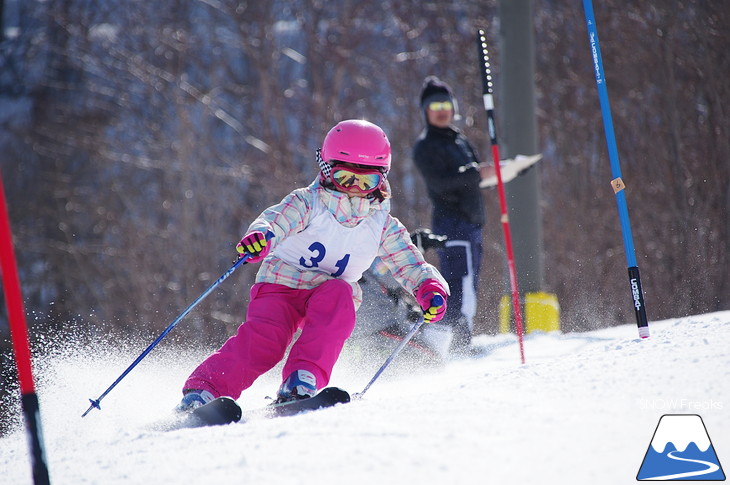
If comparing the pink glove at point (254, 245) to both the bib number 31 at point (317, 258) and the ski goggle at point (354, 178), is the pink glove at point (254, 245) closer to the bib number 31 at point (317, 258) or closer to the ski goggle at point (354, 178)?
the bib number 31 at point (317, 258)

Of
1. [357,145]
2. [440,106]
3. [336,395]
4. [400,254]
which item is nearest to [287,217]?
[357,145]

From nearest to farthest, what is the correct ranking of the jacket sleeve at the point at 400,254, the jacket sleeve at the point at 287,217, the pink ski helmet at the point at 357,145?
the jacket sleeve at the point at 287,217 < the pink ski helmet at the point at 357,145 < the jacket sleeve at the point at 400,254

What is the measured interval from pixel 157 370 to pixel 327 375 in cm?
224

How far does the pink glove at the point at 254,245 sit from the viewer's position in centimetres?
379

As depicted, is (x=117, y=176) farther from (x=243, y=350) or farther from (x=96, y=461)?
(x=96, y=461)

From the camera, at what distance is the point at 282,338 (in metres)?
4.04

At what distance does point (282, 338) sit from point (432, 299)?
2.43ft

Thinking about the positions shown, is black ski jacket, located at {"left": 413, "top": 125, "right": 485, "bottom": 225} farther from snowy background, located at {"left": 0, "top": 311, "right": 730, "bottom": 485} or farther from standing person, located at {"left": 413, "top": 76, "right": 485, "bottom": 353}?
snowy background, located at {"left": 0, "top": 311, "right": 730, "bottom": 485}

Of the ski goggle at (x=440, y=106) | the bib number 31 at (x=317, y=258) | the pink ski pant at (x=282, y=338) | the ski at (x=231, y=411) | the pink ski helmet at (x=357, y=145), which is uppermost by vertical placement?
the ski goggle at (x=440, y=106)

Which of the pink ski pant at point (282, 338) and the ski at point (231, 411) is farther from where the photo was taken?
the pink ski pant at point (282, 338)

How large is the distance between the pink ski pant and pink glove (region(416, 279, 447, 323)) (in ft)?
1.21

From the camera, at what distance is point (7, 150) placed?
14.3 metres

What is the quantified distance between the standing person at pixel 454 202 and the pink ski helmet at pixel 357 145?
6.05 feet

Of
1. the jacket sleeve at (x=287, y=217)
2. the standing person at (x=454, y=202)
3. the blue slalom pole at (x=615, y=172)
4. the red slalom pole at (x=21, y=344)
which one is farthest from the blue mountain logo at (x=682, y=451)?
the standing person at (x=454, y=202)
